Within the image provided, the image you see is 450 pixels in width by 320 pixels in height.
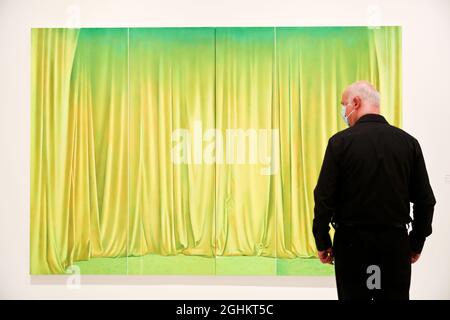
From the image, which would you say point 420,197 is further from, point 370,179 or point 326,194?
point 326,194

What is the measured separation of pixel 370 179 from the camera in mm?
1702

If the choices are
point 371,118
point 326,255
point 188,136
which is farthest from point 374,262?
point 188,136

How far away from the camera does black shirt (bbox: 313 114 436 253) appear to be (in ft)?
5.59

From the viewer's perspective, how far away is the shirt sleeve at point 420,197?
5.81 feet

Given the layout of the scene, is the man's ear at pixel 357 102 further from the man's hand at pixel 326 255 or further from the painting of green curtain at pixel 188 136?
the painting of green curtain at pixel 188 136

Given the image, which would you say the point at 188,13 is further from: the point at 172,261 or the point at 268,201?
the point at 172,261

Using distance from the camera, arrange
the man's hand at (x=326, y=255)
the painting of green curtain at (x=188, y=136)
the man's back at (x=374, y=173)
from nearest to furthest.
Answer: the man's back at (x=374, y=173) < the man's hand at (x=326, y=255) < the painting of green curtain at (x=188, y=136)

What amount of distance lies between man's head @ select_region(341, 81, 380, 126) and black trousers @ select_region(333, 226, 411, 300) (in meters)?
0.49

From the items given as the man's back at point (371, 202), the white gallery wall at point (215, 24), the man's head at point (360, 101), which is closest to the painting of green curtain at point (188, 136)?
the white gallery wall at point (215, 24)

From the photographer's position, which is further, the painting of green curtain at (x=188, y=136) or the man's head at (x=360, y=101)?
the painting of green curtain at (x=188, y=136)

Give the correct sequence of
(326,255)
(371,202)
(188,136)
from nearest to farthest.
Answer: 1. (371,202)
2. (326,255)
3. (188,136)

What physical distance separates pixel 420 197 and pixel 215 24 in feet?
6.12

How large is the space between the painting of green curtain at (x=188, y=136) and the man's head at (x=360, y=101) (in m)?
1.06
